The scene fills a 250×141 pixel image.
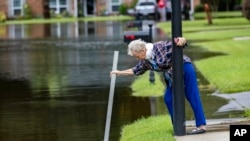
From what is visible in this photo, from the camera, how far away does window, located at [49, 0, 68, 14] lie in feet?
246

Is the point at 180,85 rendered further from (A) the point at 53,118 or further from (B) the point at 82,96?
(B) the point at 82,96

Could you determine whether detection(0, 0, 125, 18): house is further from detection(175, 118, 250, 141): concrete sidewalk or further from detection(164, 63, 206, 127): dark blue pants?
detection(164, 63, 206, 127): dark blue pants

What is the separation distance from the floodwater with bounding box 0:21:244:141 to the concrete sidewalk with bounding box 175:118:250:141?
1176 millimetres

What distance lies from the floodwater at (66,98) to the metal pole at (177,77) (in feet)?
4.25

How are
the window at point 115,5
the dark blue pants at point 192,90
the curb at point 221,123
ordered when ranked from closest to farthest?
the dark blue pants at point 192,90 → the curb at point 221,123 → the window at point 115,5

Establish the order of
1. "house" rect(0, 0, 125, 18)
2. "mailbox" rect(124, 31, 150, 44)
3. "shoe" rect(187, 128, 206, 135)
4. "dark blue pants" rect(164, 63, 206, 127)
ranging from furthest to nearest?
"house" rect(0, 0, 125, 18) → "mailbox" rect(124, 31, 150, 44) → "shoe" rect(187, 128, 206, 135) → "dark blue pants" rect(164, 63, 206, 127)

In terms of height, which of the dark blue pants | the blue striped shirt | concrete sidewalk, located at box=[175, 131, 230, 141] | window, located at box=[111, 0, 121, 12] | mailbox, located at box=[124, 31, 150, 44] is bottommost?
window, located at box=[111, 0, 121, 12]

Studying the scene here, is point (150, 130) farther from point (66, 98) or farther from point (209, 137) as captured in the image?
point (66, 98)

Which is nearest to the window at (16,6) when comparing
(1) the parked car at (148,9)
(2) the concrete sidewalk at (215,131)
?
(1) the parked car at (148,9)

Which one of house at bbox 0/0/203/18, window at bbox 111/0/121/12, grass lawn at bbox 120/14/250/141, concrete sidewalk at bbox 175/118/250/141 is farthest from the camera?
window at bbox 111/0/121/12

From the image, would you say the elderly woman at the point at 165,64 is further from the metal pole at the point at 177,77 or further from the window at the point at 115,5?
the window at the point at 115,5

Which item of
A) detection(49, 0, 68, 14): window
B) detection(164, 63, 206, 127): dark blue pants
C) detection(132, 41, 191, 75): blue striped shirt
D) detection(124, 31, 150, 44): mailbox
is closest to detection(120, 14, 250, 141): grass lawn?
detection(164, 63, 206, 127): dark blue pants

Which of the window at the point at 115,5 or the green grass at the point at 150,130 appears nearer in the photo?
the green grass at the point at 150,130

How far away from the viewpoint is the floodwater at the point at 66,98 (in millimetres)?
11344
